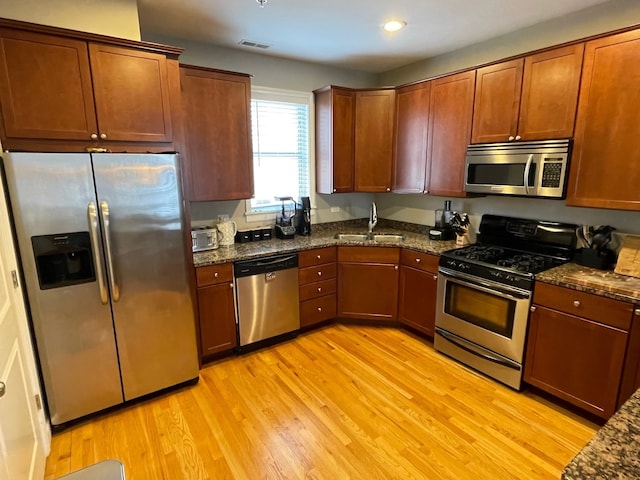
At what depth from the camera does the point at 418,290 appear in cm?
329

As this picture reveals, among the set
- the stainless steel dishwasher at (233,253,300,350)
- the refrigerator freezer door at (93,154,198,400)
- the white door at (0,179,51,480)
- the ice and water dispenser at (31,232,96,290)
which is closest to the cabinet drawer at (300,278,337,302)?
the stainless steel dishwasher at (233,253,300,350)

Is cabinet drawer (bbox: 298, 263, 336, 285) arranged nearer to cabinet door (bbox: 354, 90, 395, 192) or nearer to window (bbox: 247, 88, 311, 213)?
window (bbox: 247, 88, 311, 213)

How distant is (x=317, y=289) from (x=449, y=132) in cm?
192

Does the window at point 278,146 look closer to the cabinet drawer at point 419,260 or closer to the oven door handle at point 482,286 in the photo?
the cabinet drawer at point 419,260

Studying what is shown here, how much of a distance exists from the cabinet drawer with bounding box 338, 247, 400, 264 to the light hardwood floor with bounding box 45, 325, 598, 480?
97cm

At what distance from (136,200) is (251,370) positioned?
1.61 meters

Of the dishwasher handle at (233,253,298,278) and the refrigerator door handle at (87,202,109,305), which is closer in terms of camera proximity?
the refrigerator door handle at (87,202,109,305)

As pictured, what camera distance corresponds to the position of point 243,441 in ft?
7.09

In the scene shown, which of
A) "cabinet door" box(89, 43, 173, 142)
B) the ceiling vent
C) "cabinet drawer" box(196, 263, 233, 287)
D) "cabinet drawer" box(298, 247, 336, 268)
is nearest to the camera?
Result: "cabinet door" box(89, 43, 173, 142)

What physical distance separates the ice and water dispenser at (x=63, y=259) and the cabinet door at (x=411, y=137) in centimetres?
282

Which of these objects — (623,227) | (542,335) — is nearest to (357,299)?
(542,335)

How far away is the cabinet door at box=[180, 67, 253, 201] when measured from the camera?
2869mm

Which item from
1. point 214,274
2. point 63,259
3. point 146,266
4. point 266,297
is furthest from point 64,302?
point 266,297

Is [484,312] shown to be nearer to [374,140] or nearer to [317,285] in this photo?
[317,285]
